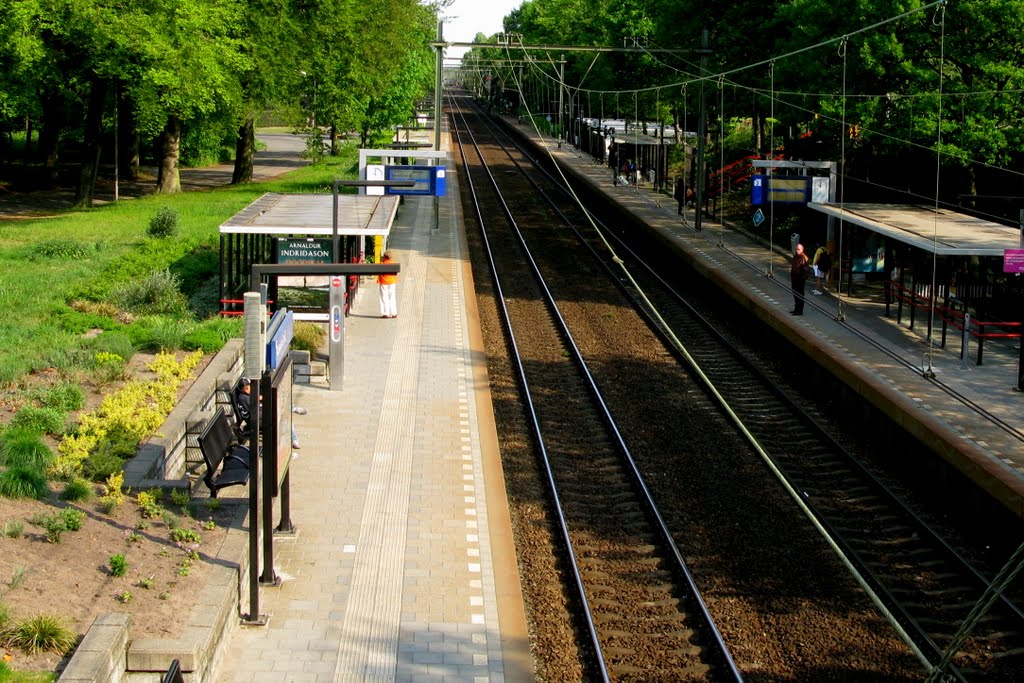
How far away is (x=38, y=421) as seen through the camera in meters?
12.8

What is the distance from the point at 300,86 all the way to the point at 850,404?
30.5m

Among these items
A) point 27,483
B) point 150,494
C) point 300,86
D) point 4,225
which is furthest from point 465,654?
point 300,86

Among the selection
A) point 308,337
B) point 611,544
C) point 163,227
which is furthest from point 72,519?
point 163,227

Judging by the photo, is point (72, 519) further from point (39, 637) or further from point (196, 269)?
point (196, 269)

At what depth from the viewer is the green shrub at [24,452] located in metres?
11.5

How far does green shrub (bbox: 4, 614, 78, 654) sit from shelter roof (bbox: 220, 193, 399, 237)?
12.9 meters

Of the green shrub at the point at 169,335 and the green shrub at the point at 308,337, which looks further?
the green shrub at the point at 308,337

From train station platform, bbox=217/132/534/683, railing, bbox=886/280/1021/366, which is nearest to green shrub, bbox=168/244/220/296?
train station platform, bbox=217/132/534/683

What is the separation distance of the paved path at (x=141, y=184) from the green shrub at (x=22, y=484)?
29.7m

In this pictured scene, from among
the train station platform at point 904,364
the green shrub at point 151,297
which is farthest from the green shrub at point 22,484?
the train station platform at point 904,364

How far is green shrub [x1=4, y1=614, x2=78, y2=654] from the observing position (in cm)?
811

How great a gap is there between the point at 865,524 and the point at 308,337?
32.4 feet

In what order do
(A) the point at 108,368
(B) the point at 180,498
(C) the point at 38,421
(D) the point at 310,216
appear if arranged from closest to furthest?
(B) the point at 180,498 < (C) the point at 38,421 < (A) the point at 108,368 < (D) the point at 310,216

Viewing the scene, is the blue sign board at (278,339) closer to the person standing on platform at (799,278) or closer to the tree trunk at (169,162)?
the person standing on platform at (799,278)
